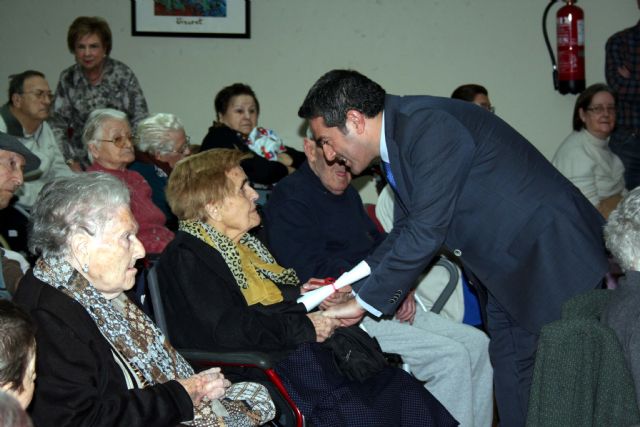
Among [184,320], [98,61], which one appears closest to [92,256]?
[184,320]

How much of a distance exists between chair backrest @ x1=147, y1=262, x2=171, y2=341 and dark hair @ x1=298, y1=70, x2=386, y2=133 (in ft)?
2.40

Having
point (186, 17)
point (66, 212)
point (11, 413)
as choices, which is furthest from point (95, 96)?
point (11, 413)

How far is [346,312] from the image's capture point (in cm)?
270

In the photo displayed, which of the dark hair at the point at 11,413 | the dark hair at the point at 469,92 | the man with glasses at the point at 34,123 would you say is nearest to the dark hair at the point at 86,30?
the man with glasses at the point at 34,123

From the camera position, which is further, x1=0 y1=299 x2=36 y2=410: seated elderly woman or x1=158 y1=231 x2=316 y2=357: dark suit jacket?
x1=158 y1=231 x2=316 y2=357: dark suit jacket

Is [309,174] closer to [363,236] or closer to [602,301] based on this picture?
Answer: [363,236]

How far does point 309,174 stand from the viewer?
3234 mm

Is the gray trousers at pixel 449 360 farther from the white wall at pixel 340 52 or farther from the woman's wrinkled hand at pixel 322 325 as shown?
the white wall at pixel 340 52

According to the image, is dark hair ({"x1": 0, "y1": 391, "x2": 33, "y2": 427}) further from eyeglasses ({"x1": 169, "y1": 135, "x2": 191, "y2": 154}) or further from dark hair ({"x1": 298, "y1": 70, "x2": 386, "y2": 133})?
eyeglasses ({"x1": 169, "y1": 135, "x2": 191, "y2": 154})

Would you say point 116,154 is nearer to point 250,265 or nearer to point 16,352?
point 250,265

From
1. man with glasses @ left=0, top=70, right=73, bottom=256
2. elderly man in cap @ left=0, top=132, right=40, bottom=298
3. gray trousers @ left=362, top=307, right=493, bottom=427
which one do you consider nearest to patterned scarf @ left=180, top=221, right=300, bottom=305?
gray trousers @ left=362, top=307, right=493, bottom=427

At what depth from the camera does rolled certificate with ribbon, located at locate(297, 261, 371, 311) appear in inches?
108

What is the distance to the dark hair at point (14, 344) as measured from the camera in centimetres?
147

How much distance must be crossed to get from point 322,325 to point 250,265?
13.4 inches
